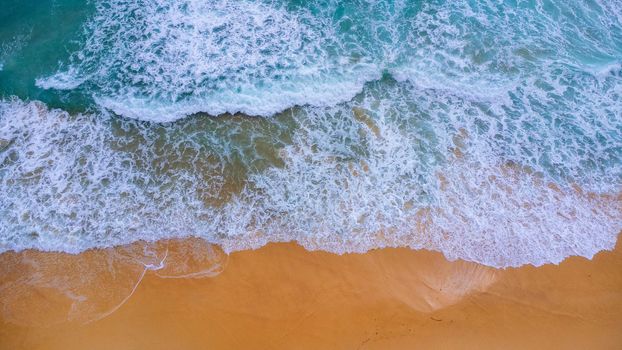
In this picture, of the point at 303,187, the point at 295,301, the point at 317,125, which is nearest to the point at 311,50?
the point at 317,125

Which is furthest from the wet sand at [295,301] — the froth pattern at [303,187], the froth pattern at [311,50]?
the froth pattern at [311,50]

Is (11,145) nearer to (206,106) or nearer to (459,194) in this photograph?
(206,106)

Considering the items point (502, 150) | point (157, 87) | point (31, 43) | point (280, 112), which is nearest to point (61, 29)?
point (31, 43)

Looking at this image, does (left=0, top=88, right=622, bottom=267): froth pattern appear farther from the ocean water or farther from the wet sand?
the wet sand

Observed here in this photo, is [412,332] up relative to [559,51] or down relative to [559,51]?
down

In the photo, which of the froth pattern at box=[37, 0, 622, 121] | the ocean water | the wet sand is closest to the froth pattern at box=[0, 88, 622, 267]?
the ocean water

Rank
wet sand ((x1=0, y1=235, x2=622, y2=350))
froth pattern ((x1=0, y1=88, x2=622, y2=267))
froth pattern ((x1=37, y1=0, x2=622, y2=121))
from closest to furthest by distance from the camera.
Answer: wet sand ((x1=0, y1=235, x2=622, y2=350)), froth pattern ((x1=0, y1=88, x2=622, y2=267)), froth pattern ((x1=37, y1=0, x2=622, y2=121))
